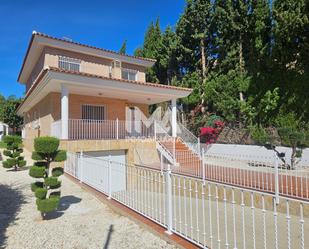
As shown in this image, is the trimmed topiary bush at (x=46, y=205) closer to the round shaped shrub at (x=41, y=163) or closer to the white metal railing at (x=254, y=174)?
the round shaped shrub at (x=41, y=163)

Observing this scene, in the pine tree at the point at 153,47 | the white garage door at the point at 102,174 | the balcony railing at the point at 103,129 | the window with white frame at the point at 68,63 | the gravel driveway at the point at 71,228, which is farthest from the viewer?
the pine tree at the point at 153,47

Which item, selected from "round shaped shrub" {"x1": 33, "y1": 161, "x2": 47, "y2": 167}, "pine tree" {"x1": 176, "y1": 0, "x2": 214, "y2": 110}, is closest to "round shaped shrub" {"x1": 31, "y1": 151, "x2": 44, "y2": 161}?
"round shaped shrub" {"x1": 33, "y1": 161, "x2": 47, "y2": 167}

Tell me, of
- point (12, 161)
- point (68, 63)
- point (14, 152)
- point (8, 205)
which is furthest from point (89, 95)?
point (8, 205)

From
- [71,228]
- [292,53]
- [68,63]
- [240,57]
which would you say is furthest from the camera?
[240,57]

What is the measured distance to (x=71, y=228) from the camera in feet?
17.3

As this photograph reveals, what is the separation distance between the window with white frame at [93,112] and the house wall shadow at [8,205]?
8391 millimetres

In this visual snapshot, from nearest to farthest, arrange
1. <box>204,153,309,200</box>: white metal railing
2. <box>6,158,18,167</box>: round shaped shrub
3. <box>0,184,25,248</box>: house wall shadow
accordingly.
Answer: <box>0,184,25,248</box>: house wall shadow
<box>204,153,309,200</box>: white metal railing
<box>6,158,18,167</box>: round shaped shrub

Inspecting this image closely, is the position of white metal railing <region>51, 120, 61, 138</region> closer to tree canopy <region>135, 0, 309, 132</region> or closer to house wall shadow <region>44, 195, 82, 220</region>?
house wall shadow <region>44, 195, 82, 220</region>

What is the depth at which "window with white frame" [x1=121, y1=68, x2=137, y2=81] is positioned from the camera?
2142 cm

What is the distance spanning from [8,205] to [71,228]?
2.76 meters

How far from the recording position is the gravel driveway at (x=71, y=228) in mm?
4570

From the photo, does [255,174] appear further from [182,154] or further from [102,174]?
[182,154]

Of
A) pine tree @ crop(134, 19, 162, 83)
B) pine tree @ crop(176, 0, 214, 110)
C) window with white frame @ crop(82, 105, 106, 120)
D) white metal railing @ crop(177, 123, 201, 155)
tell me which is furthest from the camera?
pine tree @ crop(134, 19, 162, 83)

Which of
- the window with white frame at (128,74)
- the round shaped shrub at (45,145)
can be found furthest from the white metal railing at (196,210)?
the window with white frame at (128,74)
